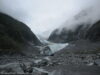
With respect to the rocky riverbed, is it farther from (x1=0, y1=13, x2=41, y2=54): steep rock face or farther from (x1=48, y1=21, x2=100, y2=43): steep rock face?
(x1=48, y1=21, x2=100, y2=43): steep rock face

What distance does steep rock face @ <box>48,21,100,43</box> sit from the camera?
101 m

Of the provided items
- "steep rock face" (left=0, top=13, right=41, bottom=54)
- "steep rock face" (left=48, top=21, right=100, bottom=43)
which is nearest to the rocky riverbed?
"steep rock face" (left=0, top=13, right=41, bottom=54)

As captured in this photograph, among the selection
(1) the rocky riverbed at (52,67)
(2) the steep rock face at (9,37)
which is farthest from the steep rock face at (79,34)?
(1) the rocky riverbed at (52,67)

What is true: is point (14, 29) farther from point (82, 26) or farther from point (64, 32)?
point (64, 32)

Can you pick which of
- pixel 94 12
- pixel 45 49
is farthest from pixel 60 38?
pixel 45 49

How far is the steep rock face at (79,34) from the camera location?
101m

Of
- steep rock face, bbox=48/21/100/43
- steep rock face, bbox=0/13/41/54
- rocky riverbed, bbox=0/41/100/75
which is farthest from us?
steep rock face, bbox=48/21/100/43

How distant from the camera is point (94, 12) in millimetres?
128125

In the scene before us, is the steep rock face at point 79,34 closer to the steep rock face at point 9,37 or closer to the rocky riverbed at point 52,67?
the steep rock face at point 9,37

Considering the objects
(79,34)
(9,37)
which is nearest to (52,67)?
(9,37)

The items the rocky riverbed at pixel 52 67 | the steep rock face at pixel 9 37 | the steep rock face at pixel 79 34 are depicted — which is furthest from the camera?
the steep rock face at pixel 79 34

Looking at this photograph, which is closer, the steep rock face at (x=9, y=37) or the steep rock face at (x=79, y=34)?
the steep rock face at (x=9, y=37)

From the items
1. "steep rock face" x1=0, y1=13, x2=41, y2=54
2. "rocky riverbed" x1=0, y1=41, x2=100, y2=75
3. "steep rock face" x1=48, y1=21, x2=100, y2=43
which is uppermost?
"steep rock face" x1=48, y1=21, x2=100, y2=43

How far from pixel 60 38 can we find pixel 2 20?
282 ft
